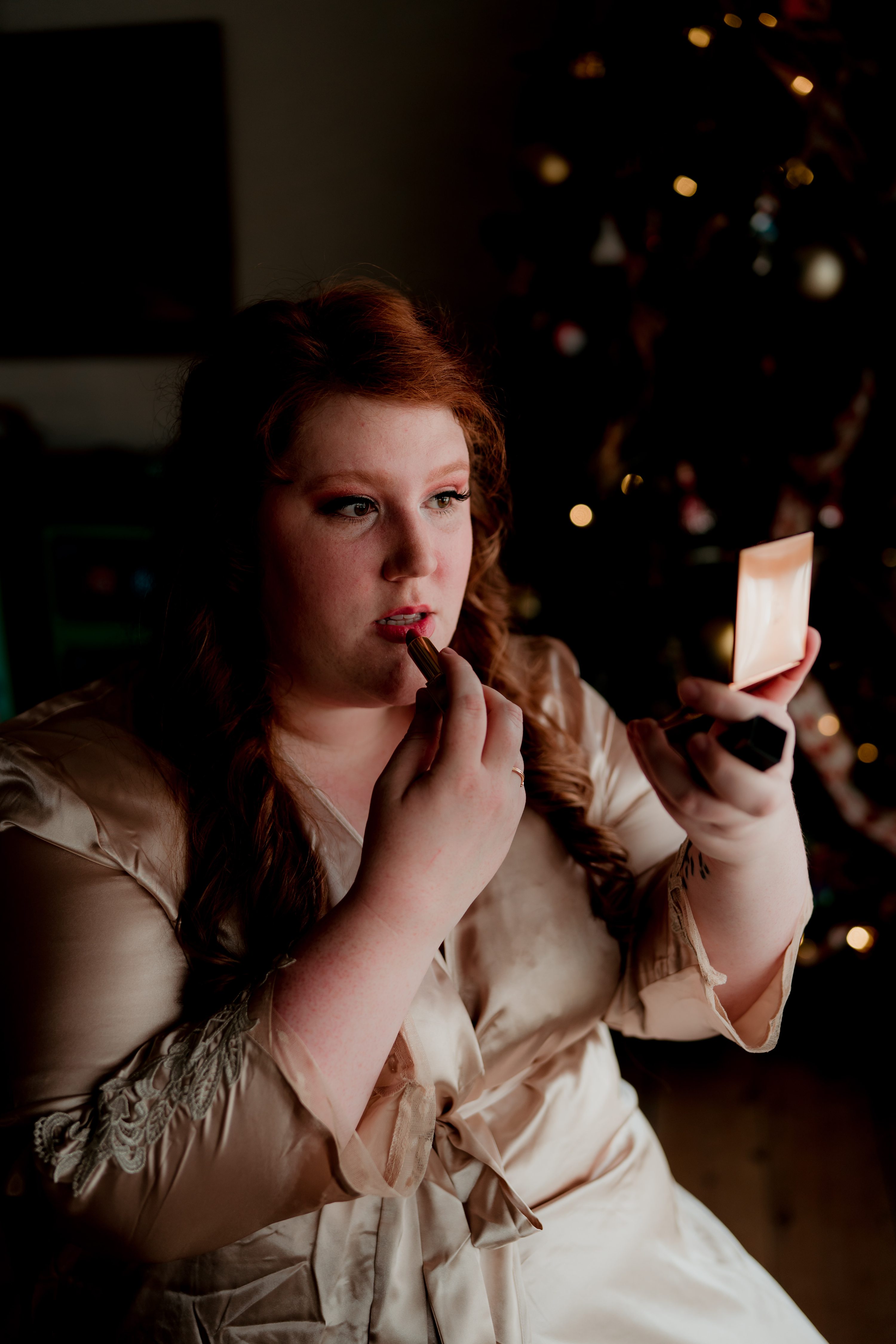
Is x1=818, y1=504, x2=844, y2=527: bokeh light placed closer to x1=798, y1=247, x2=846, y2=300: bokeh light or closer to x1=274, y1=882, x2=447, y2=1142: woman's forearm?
x1=798, y1=247, x2=846, y2=300: bokeh light

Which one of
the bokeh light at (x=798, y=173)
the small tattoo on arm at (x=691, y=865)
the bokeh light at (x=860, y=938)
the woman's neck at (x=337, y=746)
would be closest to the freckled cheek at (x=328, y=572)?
the woman's neck at (x=337, y=746)

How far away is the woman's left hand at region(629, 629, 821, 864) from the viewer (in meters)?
0.60

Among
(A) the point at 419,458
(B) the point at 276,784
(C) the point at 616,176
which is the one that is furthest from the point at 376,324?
(C) the point at 616,176

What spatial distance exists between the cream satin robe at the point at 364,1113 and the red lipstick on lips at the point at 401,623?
199 millimetres

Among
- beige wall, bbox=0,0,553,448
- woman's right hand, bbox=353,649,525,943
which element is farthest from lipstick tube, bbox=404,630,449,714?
beige wall, bbox=0,0,553,448

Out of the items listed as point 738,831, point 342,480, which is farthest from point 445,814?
point 342,480

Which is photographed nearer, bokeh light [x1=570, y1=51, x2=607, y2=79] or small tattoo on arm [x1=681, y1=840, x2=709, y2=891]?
small tattoo on arm [x1=681, y1=840, x2=709, y2=891]

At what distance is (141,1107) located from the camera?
26.2 inches

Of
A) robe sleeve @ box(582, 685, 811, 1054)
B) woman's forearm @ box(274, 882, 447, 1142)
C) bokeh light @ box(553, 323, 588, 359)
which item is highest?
bokeh light @ box(553, 323, 588, 359)

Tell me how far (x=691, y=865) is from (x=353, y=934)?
331mm

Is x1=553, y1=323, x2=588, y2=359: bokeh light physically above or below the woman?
above

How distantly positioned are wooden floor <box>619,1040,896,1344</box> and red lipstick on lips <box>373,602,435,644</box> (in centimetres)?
95

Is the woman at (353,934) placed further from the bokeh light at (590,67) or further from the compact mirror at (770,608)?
the bokeh light at (590,67)

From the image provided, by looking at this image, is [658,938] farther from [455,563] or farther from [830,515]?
[830,515]
